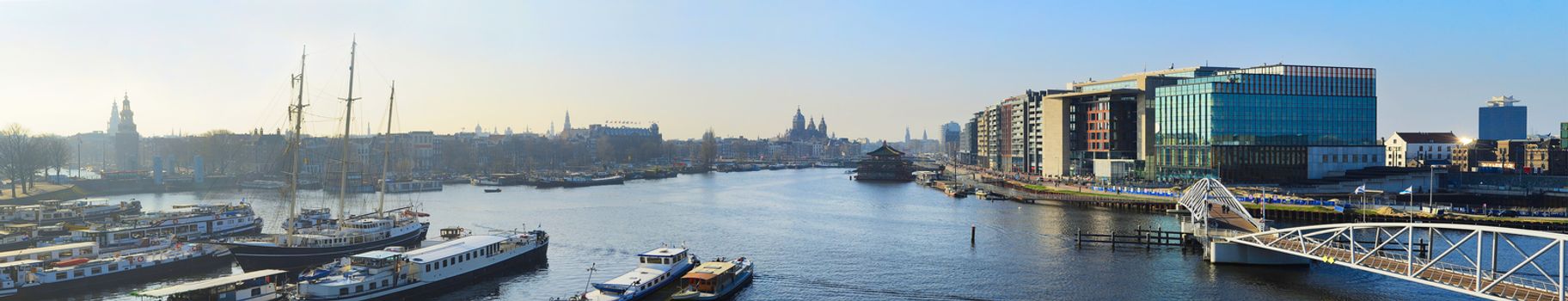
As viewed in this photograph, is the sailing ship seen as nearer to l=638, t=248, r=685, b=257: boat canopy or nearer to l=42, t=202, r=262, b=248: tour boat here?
l=42, t=202, r=262, b=248: tour boat

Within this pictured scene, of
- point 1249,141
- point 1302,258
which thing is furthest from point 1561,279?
point 1249,141

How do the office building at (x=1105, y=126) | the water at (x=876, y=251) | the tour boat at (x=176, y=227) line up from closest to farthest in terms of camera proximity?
the water at (x=876, y=251), the tour boat at (x=176, y=227), the office building at (x=1105, y=126)

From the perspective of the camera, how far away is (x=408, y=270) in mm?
40094

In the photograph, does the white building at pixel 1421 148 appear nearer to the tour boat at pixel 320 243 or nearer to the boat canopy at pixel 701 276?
the boat canopy at pixel 701 276

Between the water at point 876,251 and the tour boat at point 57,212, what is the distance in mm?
13168

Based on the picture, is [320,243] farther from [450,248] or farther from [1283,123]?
[1283,123]

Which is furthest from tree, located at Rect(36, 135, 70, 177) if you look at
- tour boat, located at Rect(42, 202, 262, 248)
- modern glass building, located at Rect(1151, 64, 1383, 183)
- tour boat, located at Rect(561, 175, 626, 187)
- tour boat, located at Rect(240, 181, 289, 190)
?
modern glass building, located at Rect(1151, 64, 1383, 183)

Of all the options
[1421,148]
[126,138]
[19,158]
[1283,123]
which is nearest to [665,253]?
[1283,123]

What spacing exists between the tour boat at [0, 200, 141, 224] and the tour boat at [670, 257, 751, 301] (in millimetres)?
50490

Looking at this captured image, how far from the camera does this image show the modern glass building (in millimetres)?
95250

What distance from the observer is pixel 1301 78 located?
97.0 metres

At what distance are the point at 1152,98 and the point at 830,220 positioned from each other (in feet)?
191

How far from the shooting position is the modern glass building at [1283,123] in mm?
95250

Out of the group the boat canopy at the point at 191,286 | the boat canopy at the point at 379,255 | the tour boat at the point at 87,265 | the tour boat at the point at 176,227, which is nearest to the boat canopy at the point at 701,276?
the boat canopy at the point at 379,255
